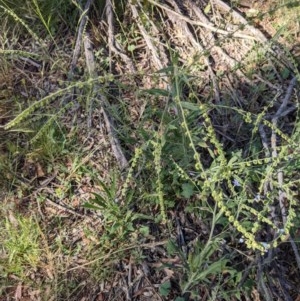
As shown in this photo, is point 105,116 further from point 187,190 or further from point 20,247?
point 20,247

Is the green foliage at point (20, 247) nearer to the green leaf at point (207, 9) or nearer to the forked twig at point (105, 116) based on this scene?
the forked twig at point (105, 116)

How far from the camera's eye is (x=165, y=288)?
72.1 inches

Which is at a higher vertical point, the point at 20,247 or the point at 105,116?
the point at 105,116

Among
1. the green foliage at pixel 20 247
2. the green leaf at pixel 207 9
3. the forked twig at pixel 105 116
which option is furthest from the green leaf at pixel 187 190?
the green leaf at pixel 207 9

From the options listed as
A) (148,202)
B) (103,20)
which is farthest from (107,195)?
(103,20)

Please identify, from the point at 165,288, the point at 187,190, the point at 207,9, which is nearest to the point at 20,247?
the point at 165,288

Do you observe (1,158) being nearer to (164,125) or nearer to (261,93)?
(164,125)

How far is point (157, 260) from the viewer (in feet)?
6.36

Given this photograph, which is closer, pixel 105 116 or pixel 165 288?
pixel 165 288

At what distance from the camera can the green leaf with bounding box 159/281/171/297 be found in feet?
5.96

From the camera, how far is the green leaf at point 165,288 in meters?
1.82

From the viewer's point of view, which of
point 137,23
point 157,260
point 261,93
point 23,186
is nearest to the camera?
point 157,260

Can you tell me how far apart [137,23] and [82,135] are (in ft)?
2.32

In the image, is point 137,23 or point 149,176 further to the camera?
point 137,23
